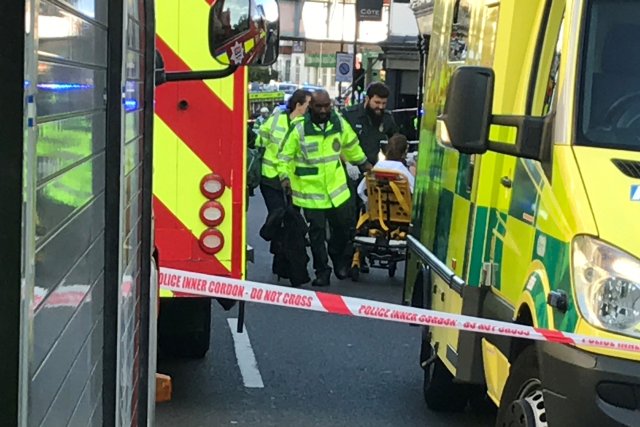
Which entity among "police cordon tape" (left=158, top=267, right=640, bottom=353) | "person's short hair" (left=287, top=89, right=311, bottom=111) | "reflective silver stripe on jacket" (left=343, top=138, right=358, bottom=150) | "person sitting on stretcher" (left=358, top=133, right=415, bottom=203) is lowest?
"person sitting on stretcher" (left=358, top=133, right=415, bottom=203)

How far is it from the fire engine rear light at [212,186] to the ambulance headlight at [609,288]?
2586mm

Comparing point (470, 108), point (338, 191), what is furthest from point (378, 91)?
point (470, 108)

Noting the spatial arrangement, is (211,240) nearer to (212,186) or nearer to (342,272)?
(212,186)

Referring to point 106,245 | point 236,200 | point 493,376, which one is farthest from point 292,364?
point 106,245

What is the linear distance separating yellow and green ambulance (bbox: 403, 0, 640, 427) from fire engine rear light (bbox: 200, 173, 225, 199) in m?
1.20

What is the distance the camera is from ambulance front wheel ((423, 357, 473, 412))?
238 inches

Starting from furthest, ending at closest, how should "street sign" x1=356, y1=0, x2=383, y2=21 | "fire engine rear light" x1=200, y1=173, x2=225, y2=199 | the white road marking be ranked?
"street sign" x1=356, y1=0, x2=383, y2=21 → the white road marking → "fire engine rear light" x1=200, y1=173, x2=225, y2=199

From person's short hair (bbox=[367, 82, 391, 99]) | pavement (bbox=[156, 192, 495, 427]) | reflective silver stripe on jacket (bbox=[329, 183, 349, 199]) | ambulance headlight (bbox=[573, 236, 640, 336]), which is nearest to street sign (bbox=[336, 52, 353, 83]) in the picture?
person's short hair (bbox=[367, 82, 391, 99])

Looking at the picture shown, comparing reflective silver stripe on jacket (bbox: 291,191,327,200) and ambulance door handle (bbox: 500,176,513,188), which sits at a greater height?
ambulance door handle (bbox: 500,176,513,188)

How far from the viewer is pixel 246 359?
7387 mm

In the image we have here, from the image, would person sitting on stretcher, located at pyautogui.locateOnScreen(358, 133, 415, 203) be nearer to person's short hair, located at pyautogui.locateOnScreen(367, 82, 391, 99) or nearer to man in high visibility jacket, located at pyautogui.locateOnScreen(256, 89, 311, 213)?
person's short hair, located at pyautogui.locateOnScreen(367, 82, 391, 99)

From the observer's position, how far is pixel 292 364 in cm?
728

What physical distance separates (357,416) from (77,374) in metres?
4.32

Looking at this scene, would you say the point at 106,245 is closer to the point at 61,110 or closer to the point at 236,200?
the point at 61,110
